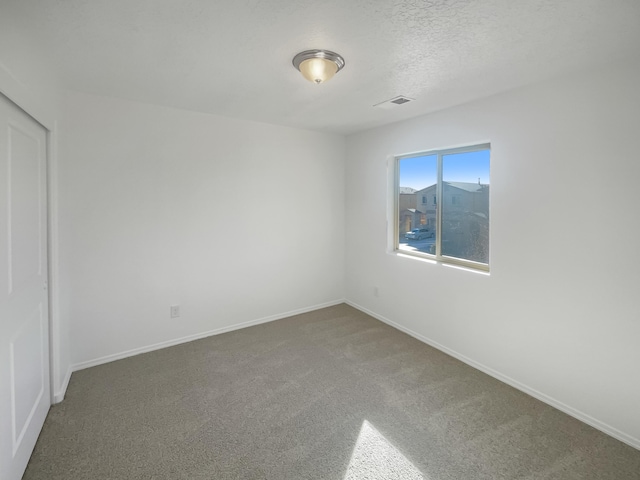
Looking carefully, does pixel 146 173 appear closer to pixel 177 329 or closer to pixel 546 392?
pixel 177 329

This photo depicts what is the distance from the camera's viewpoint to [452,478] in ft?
5.70

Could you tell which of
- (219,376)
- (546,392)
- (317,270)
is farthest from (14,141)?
(546,392)

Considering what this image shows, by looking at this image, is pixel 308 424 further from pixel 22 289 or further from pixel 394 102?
pixel 394 102

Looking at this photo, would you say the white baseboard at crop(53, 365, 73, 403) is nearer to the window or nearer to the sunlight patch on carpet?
the sunlight patch on carpet

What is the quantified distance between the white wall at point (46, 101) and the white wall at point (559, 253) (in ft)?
10.3

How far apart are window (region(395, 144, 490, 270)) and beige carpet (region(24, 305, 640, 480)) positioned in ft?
3.60

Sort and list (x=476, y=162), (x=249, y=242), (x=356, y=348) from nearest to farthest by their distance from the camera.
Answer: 1. (x=476, y=162)
2. (x=356, y=348)
3. (x=249, y=242)

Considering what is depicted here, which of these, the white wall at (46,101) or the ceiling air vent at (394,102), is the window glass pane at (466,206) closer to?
the ceiling air vent at (394,102)

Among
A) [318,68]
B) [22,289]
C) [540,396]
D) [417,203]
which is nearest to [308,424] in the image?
[540,396]

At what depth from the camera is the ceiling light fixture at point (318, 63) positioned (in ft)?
6.29

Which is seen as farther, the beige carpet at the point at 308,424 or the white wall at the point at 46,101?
the beige carpet at the point at 308,424

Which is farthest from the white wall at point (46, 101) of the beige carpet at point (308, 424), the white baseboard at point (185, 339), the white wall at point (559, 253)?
the white wall at point (559, 253)

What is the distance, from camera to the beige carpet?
1800mm

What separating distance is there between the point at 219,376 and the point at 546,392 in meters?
2.64
